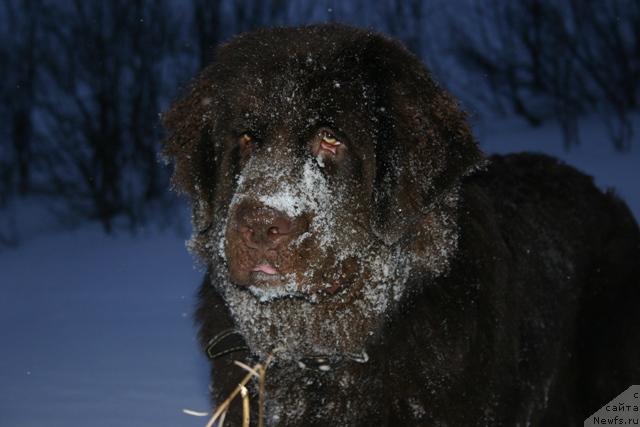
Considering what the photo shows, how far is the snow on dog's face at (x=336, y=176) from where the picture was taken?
10.6 ft

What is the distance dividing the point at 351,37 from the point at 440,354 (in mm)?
1256

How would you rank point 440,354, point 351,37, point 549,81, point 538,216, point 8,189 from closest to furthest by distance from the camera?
point 440,354
point 351,37
point 538,216
point 8,189
point 549,81

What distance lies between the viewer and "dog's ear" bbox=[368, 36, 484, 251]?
3400 mm

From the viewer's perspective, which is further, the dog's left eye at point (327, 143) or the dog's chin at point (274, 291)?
the dog's left eye at point (327, 143)

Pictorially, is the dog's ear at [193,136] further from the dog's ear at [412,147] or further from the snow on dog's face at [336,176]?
the dog's ear at [412,147]

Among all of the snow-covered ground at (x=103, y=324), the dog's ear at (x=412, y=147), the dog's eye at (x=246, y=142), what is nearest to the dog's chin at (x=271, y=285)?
the dog's ear at (x=412, y=147)

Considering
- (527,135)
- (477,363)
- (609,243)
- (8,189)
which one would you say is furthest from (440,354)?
(527,135)

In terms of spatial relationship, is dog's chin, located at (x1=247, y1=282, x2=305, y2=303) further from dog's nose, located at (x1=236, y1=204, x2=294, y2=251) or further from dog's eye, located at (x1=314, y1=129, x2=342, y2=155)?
dog's eye, located at (x1=314, y1=129, x2=342, y2=155)

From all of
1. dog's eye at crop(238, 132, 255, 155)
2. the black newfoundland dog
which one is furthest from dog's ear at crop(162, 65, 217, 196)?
dog's eye at crop(238, 132, 255, 155)

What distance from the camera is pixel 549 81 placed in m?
16.2

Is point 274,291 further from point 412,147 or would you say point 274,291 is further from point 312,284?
point 412,147

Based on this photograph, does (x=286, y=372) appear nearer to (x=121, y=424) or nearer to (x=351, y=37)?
(x=351, y=37)

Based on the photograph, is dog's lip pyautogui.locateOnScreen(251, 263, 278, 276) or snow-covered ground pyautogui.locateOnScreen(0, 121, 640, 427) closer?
dog's lip pyautogui.locateOnScreen(251, 263, 278, 276)

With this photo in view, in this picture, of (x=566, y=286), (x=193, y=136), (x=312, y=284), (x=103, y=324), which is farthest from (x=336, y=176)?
(x=103, y=324)
